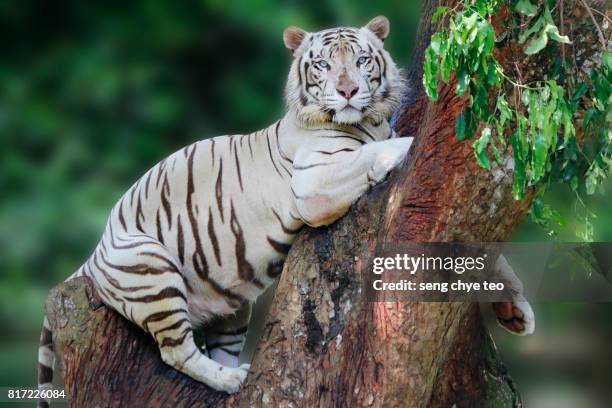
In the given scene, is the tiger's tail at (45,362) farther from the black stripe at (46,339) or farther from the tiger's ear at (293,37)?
the tiger's ear at (293,37)

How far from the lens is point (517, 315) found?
12.6 ft

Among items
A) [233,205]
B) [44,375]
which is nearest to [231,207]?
[233,205]

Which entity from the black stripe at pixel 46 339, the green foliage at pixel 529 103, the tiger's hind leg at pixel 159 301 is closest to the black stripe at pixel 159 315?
the tiger's hind leg at pixel 159 301

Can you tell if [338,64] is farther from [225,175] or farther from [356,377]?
[356,377]

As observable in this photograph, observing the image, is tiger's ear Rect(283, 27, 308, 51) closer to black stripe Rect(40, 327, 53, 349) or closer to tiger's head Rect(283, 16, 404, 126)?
tiger's head Rect(283, 16, 404, 126)

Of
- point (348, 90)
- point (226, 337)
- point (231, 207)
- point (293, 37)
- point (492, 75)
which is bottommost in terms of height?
point (492, 75)

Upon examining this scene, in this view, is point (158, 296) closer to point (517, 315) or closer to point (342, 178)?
point (342, 178)

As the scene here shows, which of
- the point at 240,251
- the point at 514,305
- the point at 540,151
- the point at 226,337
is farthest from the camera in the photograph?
the point at 226,337

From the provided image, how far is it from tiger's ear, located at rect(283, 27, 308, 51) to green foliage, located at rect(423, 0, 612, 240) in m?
1.36

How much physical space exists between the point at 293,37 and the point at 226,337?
1.32m

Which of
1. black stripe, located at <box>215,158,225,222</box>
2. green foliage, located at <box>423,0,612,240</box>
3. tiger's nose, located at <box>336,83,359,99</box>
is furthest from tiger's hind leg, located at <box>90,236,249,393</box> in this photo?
green foliage, located at <box>423,0,612,240</box>

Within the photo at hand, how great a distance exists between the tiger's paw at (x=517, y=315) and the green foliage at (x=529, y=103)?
2.74 feet

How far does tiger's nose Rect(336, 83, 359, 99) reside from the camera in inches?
154

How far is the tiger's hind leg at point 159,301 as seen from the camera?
3980 millimetres
